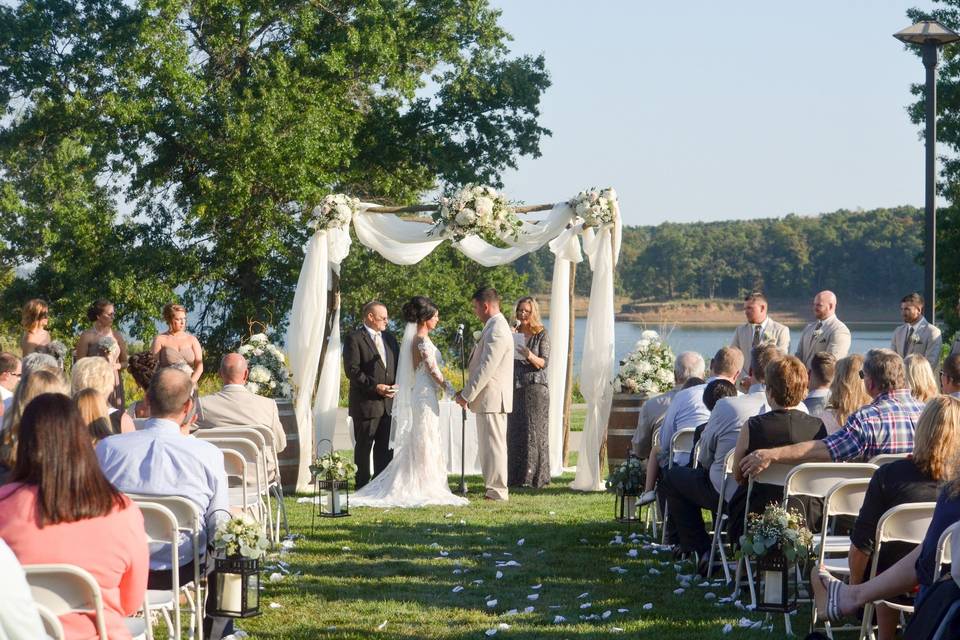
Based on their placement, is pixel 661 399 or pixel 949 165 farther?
pixel 949 165

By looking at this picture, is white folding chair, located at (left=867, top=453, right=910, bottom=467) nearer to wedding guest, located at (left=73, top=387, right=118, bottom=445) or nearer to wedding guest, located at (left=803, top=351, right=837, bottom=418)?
wedding guest, located at (left=803, top=351, right=837, bottom=418)

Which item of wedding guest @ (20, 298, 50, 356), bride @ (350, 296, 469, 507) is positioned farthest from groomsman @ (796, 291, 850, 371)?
wedding guest @ (20, 298, 50, 356)

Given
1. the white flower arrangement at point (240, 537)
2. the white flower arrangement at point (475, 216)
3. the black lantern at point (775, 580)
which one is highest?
the white flower arrangement at point (475, 216)

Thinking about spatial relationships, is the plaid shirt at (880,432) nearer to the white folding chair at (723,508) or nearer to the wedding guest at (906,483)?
the white folding chair at (723,508)

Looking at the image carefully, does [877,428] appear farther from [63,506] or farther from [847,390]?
[63,506]

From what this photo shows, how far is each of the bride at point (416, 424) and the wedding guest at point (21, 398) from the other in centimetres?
536

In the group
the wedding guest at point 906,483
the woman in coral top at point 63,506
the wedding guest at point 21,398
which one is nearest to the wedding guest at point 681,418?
the wedding guest at point 906,483

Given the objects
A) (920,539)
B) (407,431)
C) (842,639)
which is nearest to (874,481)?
(920,539)

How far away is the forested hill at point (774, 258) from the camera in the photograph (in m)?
46.8

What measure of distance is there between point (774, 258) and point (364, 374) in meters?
40.6

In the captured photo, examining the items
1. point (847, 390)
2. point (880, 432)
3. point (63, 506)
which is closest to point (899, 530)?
point (880, 432)

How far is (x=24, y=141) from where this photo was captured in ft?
71.7

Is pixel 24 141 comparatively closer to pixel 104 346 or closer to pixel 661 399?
pixel 104 346

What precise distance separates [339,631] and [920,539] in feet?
9.02
